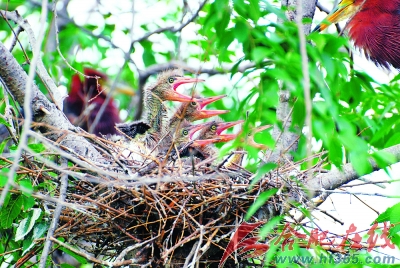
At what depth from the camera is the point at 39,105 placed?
2939 millimetres

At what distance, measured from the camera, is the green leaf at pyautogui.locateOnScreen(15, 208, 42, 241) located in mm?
2809

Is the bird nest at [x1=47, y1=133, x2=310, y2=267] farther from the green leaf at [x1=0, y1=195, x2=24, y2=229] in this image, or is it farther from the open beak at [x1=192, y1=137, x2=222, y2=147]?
the open beak at [x1=192, y1=137, x2=222, y2=147]

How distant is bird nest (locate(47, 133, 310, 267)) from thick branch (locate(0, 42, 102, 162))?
239 mm

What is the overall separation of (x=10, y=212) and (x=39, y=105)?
0.51 metres

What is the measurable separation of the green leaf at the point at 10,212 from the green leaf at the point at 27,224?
0.05 m

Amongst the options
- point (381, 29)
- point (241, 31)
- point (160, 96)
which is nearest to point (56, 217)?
point (241, 31)

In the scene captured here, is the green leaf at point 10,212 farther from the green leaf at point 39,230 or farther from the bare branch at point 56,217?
the bare branch at point 56,217

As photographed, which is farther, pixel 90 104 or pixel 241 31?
pixel 90 104

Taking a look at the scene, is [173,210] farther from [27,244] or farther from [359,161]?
[359,161]

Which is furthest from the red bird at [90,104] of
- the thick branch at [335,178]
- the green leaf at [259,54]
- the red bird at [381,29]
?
the green leaf at [259,54]

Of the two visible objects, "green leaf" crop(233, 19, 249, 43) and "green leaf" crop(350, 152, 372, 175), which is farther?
"green leaf" crop(233, 19, 249, 43)

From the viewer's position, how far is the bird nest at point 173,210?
262 centimetres

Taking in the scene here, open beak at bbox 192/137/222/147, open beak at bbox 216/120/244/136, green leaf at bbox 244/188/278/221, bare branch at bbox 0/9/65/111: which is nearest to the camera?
green leaf at bbox 244/188/278/221

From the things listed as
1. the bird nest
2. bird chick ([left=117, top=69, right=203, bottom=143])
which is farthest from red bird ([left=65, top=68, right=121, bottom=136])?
the bird nest
